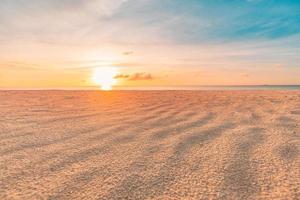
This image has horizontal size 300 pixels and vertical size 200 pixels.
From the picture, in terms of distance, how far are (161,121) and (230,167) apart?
2.39m

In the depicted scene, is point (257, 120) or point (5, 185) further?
point (257, 120)

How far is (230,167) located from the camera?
228 centimetres

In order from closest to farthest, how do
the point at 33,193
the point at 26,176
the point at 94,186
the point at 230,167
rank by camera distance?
the point at 33,193 < the point at 94,186 < the point at 26,176 < the point at 230,167

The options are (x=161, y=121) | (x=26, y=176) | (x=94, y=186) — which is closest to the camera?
(x=94, y=186)

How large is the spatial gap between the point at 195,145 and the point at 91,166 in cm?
123

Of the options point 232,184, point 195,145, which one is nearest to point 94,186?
point 232,184

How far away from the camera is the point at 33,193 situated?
1775 mm

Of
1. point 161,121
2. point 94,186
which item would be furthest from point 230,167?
point 161,121

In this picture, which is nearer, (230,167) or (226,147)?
(230,167)

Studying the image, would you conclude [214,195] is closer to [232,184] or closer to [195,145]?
[232,184]

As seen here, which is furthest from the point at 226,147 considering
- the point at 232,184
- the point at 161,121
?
the point at 161,121

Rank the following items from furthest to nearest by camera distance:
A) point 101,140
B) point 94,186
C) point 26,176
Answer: point 101,140 → point 26,176 → point 94,186

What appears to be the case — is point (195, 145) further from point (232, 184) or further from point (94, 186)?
point (94, 186)

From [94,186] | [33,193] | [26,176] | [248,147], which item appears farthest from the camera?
[248,147]
